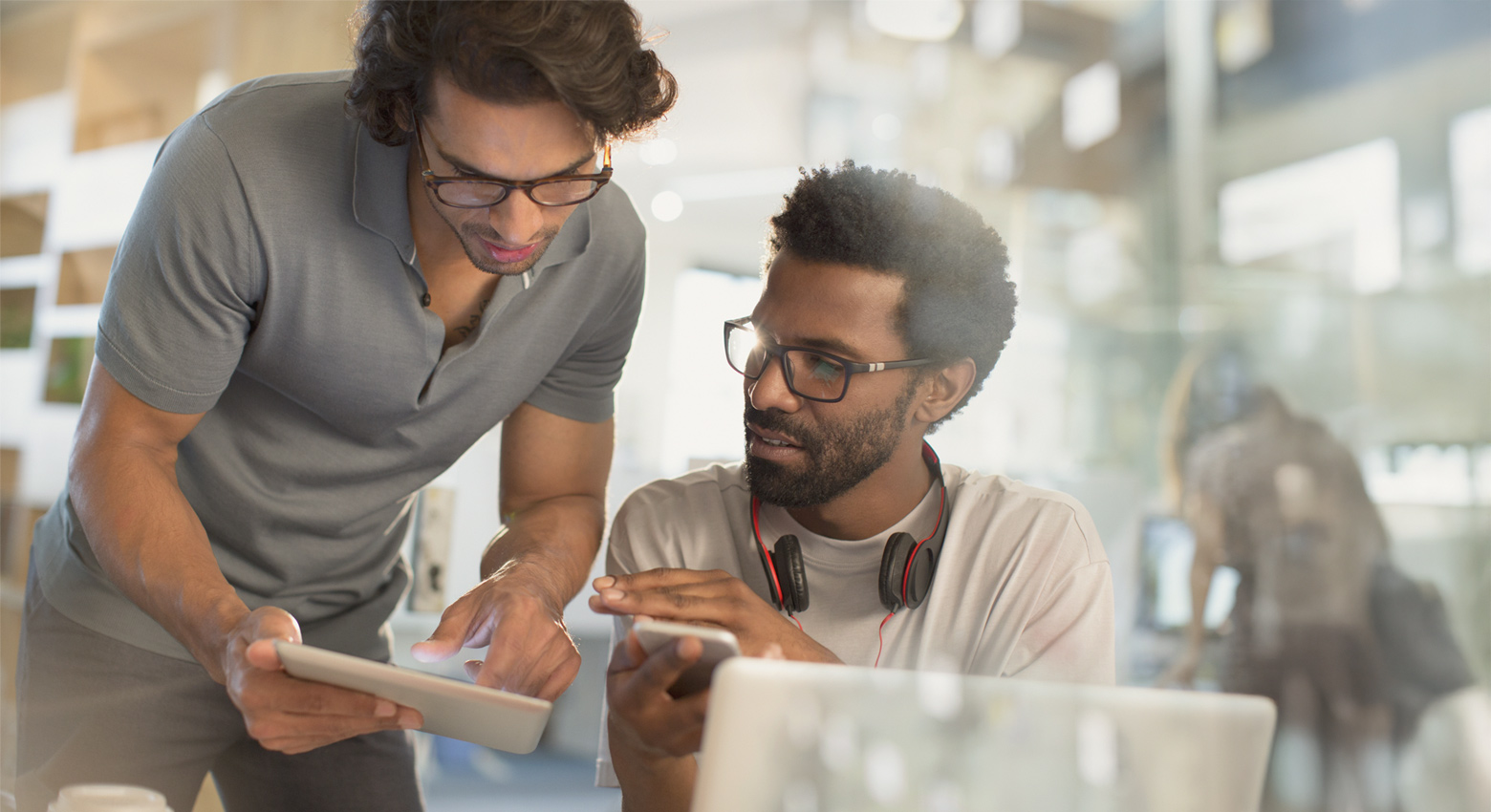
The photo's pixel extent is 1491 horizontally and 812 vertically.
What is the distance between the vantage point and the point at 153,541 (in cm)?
97

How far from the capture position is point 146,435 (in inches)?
41.1

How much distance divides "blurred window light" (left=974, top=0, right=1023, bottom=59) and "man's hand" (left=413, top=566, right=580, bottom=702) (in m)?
2.57

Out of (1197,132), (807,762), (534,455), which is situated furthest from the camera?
(1197,132)

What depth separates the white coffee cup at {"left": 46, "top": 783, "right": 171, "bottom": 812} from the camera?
24.4 inches

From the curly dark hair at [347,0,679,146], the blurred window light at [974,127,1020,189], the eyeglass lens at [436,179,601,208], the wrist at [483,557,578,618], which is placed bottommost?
the wrist at [483,557,578,618]

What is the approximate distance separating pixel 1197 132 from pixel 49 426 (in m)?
3.15

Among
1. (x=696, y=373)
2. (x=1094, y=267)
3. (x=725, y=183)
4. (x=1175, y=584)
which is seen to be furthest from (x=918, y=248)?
(x=1094, y=267)

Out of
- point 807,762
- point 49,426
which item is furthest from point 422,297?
point 49,426

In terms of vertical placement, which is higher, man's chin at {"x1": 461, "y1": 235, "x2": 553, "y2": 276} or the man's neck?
man's chin at {"x1": 461, "y1": 235, "x2": 553, "y2": 276}

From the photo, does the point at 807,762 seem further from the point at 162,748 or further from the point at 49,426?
the point at 49,426

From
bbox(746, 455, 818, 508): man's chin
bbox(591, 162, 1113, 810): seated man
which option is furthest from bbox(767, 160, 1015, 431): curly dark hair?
bbox(746, 455, 818, 508): man's chin

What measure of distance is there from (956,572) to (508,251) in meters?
0.62

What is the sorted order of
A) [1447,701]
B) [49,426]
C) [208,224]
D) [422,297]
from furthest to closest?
[1447,701]
[49,426]
[422,297]
[208,224]

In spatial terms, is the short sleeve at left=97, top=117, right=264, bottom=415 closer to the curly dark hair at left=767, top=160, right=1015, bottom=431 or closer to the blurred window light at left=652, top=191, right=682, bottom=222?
the curly dark hair at left=767, top=160, right=1015, bottom=431
